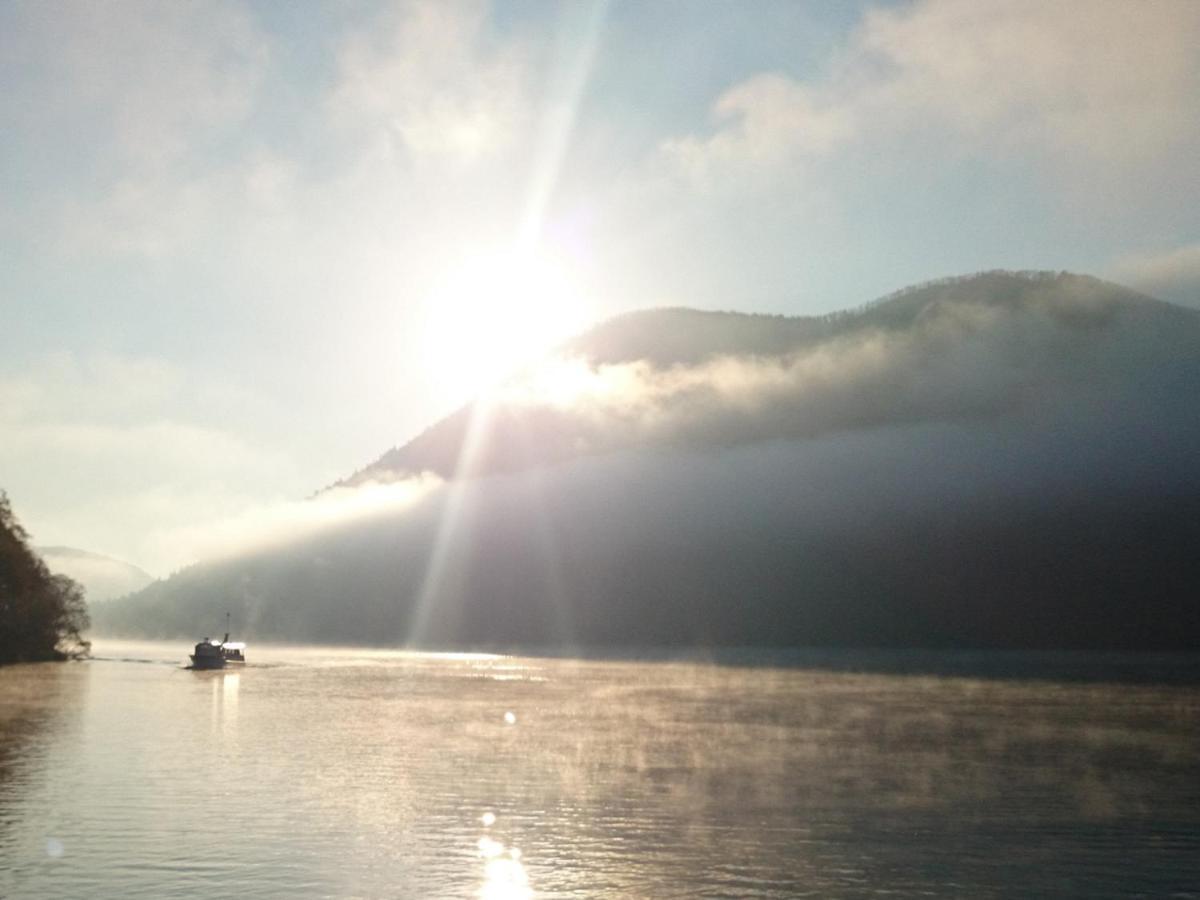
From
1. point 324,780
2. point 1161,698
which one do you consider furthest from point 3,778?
point 1161,698

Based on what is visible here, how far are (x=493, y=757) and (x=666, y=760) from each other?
12530 millimetres

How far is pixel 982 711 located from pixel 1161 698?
148 feet

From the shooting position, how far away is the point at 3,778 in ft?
217

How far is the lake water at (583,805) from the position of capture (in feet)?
143

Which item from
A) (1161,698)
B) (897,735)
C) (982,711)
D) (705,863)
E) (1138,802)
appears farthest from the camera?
(1161,698)

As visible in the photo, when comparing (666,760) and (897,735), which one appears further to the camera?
(897,735)

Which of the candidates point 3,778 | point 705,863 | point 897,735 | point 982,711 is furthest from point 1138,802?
point 982,711

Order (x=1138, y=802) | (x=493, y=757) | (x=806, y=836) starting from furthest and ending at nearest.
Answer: (x=493, y=757)
(x=1138, y=802)
(x=806, y=836)

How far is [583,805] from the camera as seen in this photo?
204 feet

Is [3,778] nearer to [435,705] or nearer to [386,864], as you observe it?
[386,864]

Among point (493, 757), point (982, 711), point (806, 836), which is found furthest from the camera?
point (982, 711)

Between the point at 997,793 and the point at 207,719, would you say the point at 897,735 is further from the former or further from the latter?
the point at 207,719

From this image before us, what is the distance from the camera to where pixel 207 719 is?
4437 inches

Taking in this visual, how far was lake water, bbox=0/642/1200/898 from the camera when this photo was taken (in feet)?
143
